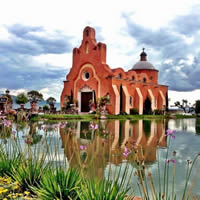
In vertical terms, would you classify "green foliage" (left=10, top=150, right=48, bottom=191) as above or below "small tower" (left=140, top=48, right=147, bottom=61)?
below

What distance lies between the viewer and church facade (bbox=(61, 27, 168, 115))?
3500cm

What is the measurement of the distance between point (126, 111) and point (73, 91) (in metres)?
9.86

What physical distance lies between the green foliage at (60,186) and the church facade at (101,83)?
3059cm

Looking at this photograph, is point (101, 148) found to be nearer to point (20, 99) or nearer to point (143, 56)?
point (20, 99)

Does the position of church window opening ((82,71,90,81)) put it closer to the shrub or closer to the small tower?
the shrub

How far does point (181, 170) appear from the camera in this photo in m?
5.86

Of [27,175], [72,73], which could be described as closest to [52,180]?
[27,175]

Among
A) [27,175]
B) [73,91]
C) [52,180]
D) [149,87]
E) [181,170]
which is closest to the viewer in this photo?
[52,180]

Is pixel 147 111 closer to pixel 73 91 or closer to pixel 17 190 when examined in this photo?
pixel 73 91

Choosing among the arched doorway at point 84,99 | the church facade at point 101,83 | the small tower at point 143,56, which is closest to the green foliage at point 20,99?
the church facade at point 101,83

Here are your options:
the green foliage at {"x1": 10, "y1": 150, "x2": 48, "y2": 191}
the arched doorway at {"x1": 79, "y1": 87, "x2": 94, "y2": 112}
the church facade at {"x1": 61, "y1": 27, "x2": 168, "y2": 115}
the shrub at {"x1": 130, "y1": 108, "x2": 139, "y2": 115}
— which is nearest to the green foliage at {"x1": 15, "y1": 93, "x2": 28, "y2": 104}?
the church facade at {"x1": 61, "y1": 27, "x2": 168, "y2": 115}

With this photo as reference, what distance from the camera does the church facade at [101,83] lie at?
35.0m

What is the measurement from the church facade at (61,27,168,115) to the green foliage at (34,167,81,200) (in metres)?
30.6

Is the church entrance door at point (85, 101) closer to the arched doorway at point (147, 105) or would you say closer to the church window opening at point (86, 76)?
the church window opening at point (86, 76)
